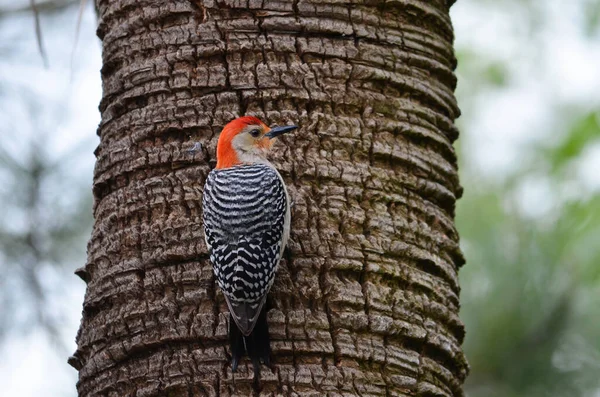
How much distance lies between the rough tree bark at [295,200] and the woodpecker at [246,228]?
56 millimetres

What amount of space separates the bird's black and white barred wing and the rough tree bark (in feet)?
0.23

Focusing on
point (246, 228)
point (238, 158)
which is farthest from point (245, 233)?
point (238, 158)

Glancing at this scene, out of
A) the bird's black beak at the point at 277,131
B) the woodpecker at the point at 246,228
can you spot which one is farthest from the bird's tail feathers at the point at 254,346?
the bird's black beak at the point at 277,131

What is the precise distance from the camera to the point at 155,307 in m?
3.45

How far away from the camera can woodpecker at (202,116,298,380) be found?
3.31 metres

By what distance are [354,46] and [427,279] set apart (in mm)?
996

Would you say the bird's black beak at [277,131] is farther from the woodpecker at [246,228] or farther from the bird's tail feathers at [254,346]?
the bird's tail feathers at [254,346]

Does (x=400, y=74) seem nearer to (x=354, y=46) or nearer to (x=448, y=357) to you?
(x=354, y=46)

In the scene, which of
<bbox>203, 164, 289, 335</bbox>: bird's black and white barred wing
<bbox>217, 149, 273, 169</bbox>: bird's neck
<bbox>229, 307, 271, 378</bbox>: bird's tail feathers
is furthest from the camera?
<bbox>217, 149, 273, 169</bbox>: bird's neck

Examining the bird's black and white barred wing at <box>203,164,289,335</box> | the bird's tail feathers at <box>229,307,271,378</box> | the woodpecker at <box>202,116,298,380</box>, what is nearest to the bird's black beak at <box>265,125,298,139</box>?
the woodpecker at <box>202,116,298,380</box>

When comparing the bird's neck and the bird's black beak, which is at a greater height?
the bird's neck

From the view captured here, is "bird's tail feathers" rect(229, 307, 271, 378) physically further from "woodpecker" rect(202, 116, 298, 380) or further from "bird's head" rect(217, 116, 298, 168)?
"bird's head" rect(217, 116, 298, 168)

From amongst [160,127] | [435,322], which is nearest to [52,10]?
[160,127]

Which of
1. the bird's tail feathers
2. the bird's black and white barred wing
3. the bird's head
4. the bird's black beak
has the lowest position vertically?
the bird's tail feathers
